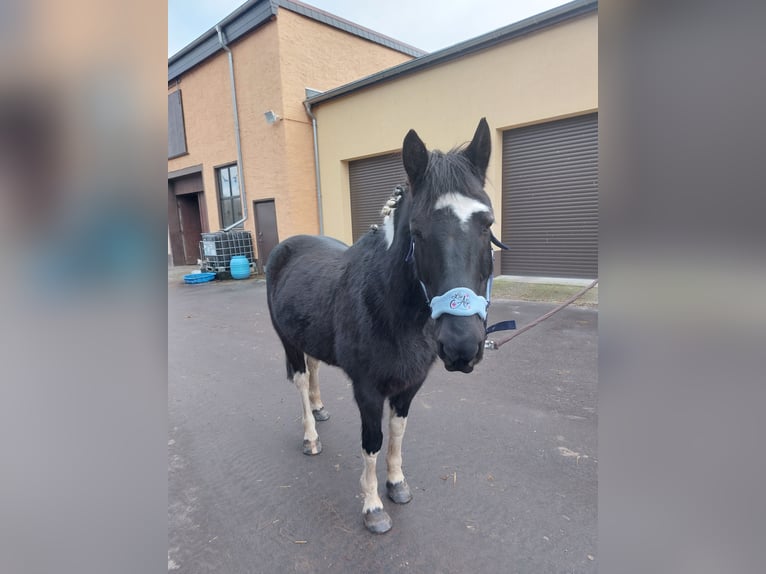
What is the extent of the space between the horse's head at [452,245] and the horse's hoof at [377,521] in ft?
4.02

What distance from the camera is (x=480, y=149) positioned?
6.08 feet

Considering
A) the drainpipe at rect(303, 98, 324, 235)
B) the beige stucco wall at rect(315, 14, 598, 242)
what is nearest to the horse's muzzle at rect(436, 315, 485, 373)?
the beige stucco wall at rect(315, 14, 598, 242)

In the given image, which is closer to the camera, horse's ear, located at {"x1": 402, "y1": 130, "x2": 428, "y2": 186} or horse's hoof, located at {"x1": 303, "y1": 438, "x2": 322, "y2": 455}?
horse's ear, located at {"x1": 402, "y1": 130, "x2": 428, "y2": 186}

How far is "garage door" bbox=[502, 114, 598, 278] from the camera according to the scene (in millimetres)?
7672

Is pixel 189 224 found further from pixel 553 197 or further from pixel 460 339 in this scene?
pixel 460 339

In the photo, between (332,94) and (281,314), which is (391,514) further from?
(332,94)

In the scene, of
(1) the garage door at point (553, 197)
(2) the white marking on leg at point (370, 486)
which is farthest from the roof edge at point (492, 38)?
(2) the white marking on leg at point (370, 486)

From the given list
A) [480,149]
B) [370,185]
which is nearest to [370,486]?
[480,149]

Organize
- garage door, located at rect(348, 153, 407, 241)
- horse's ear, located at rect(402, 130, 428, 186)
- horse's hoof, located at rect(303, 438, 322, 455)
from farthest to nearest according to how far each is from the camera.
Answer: garage door, located at rect(348, 153, 407, 241)
horse's hoof, located at rect(303, 438, 322, 455)
horse's ear, located at rect(402, 130, 428, 186)

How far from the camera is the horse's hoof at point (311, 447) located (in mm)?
2886

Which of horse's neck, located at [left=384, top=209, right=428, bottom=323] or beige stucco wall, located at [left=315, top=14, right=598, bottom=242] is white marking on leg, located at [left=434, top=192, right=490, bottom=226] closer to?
horse's neck, located at [left=384, top=209, right=428, bottom=323]

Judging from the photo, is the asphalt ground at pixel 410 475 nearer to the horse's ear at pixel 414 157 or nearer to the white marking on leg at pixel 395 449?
the white marking on leg at pixel 395 449

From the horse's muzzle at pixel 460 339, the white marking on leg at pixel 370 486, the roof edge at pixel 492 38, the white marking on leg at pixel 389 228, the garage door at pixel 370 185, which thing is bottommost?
the white marking on leg at pixel 370 486
